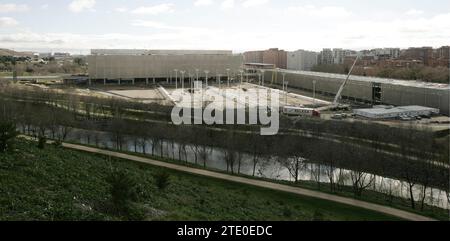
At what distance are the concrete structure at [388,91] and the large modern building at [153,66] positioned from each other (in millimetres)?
11357

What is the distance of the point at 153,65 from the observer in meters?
49.2

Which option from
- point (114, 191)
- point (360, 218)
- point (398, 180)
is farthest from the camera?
point (398, 180)

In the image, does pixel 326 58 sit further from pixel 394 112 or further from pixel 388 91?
pixel 394 112

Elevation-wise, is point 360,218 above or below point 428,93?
below

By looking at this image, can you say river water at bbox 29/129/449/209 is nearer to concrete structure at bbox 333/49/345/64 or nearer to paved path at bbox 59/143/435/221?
paved path at bbox 59/143/435/221

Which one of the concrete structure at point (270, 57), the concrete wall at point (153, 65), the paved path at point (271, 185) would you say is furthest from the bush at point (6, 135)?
the concrete structure at point (270, 57)

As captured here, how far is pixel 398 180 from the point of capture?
14898 mm

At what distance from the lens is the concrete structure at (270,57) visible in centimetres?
7550

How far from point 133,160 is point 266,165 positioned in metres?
4.77

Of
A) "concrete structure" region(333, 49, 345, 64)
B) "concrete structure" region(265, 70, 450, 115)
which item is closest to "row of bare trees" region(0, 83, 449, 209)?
"concrete structure" region(265, 70, 450, 115)

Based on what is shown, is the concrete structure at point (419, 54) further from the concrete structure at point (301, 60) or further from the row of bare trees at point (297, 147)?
the row of bare trees at point (297, 147)

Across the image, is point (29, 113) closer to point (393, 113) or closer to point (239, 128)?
point (239, 128)
